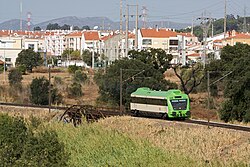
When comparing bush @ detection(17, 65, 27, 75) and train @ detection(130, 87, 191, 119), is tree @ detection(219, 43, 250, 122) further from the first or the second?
bush @ detection(17, 65, 27, 75)

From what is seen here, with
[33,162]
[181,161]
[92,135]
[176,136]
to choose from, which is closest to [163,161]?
[181,161]

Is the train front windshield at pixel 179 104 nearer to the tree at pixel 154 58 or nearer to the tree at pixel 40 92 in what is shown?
the tree at pixel 40 92

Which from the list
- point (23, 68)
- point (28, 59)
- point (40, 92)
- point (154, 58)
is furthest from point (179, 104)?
point (28, 59)

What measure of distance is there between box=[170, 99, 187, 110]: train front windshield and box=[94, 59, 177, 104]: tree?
1092 centimetres

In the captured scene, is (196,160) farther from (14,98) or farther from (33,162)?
(14,98)

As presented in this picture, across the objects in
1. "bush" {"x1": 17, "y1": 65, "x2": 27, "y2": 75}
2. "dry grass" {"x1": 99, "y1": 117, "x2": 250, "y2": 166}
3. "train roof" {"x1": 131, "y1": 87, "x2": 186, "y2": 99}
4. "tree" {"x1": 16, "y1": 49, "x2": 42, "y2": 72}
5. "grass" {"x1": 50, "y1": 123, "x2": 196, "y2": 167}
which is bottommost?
"dry grass" {"x1": 99, "y1": 117, "x2": 250, "y2": 166}

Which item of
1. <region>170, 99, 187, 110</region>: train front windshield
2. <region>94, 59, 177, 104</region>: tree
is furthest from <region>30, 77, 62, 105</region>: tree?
<region>170, 99, 187, 110</region>: train front windshield

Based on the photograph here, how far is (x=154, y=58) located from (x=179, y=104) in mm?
21845

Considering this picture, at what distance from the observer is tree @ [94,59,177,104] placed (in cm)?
4619

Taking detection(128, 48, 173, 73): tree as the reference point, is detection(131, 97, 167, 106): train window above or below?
below

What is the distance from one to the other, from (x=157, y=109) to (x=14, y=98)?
22.4 m

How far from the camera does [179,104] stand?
111 ft

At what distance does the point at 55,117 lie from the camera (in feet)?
118

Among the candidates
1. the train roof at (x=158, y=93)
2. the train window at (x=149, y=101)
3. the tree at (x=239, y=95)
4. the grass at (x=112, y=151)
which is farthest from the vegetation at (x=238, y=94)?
the grass at (x=112, y=151)
